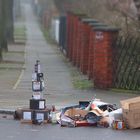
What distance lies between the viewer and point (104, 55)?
1814 centimetres

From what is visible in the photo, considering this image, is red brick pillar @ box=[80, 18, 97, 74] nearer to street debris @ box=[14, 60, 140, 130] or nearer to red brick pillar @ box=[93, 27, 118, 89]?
red brick pillar @ box=[93, 27, 118, 89]

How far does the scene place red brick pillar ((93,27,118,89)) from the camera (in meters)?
18.1

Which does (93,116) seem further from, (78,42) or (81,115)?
(78,42)

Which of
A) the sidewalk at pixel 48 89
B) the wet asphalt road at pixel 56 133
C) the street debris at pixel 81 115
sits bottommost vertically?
the sidewalk at pixel 48 89

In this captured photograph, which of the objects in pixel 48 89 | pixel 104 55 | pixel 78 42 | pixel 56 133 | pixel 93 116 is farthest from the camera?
pixel 78 42

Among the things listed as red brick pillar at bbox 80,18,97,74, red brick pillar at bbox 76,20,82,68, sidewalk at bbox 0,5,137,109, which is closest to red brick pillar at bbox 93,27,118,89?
sidewalk at bbox 0,5,137,109

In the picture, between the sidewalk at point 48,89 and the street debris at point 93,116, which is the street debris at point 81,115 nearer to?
the street debris at point 93,116

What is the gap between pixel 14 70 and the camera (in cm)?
2436

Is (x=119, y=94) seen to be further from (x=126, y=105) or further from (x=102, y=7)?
(x=102, y=7)

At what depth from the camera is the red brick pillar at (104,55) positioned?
59.3ft

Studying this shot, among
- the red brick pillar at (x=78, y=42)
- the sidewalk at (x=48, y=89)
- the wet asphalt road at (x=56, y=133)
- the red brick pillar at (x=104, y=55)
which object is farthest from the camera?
the red brick pillar at (x=78, y=42)

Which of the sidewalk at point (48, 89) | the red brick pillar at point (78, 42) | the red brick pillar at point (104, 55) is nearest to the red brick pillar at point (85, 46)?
the sidewalk at point (48, 89)

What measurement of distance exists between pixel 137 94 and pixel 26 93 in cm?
271

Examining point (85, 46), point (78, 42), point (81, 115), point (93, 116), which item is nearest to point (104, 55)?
point (85, 46)
